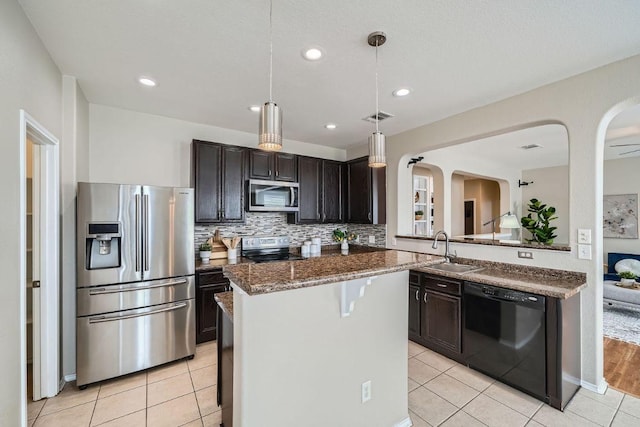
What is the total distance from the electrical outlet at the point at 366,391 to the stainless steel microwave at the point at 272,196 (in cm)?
266

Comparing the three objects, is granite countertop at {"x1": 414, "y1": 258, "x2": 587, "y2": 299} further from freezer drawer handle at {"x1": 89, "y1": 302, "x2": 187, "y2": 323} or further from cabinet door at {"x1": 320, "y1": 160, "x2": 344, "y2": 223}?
freezer drawer handle at {"x1": 89, "y1": 302, "x2": 187, "y2": 323}

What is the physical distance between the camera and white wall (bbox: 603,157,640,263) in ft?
19.1

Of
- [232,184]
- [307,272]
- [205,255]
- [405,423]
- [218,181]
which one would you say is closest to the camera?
[307,272]

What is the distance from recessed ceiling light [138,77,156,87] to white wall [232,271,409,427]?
7.44ft

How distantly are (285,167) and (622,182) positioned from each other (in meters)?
7.18

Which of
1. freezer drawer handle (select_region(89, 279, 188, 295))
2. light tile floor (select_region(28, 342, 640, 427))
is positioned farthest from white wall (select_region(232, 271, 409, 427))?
freezer drawer handle (select_region(89, 279, 188, 295))

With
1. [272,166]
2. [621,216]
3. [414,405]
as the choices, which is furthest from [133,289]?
[621,216]

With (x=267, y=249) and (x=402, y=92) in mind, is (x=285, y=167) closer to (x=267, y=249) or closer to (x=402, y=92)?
(x=267, y=249)

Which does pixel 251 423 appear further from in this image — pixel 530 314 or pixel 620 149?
pixel 620 149

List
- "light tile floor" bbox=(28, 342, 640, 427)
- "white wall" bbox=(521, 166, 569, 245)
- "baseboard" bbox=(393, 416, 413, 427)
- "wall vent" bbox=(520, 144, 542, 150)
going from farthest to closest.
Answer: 1. "white wall" bbox=(521, 166, 569, 245)
2. "wall vent" bbox=(520, 144, 542, 150)
3. "light tile floor" bbox=(28, 342, 640, 427)
4. "baseboard" bbox=(393, 416, 413, 427)

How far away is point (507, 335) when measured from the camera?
2.44 meters

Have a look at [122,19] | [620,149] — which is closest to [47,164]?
[122,19]

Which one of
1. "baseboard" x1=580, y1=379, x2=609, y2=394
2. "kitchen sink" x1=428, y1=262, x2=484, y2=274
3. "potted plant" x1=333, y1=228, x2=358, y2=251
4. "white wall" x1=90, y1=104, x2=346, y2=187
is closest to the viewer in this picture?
"baseboard" x1=580, y1=379, x2=609, y2=394

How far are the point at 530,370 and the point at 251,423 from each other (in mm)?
2268
